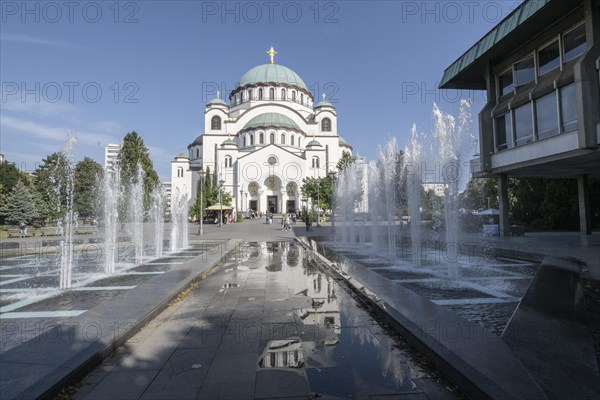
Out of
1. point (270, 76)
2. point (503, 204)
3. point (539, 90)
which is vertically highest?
point (270, 76)

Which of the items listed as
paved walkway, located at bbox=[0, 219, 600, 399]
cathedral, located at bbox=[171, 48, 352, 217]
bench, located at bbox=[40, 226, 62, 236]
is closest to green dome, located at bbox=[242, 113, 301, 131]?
cathedral, located at bbox=[171, 48, 352, 217]

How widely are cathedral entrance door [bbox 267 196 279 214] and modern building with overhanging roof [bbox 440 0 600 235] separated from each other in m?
42.5

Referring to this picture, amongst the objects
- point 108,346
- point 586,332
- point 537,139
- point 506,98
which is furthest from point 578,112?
point 108,346

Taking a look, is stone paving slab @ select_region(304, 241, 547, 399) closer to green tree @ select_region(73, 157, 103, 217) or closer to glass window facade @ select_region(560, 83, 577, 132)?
glass window facade @ select_region(560, 83, 577, 132)

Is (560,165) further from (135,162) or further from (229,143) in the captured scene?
(229,143)

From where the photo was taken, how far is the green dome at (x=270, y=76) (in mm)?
69906

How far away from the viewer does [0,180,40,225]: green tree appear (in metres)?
38.1

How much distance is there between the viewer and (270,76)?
229 feet

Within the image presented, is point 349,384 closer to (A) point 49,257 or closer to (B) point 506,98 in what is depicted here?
(A) point 49,257

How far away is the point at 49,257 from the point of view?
45.6 feet

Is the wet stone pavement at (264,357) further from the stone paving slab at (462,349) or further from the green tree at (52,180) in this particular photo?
the green tree at (52,180)

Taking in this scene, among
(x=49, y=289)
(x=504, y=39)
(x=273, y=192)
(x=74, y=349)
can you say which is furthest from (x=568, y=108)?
(x=273, y=192)

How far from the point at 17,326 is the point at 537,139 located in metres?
20.5

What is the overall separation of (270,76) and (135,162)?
34833 mm
